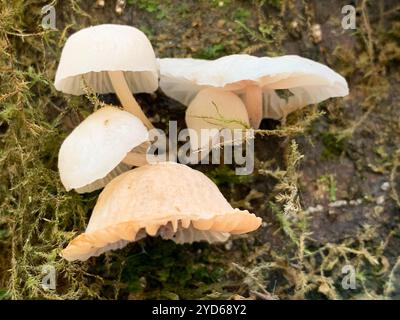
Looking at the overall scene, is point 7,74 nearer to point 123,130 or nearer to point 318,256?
point 123,130

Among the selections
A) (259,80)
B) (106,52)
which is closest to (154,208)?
(106,52)

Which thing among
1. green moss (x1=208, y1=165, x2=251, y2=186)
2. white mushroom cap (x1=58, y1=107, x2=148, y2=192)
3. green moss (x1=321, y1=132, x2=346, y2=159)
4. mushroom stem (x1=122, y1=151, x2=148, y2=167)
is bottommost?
green moss (x1=208, y1=165, x2=251, y2=186)

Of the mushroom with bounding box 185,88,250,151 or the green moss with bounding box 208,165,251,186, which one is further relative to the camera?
the green moss with bounding box 208,165,251,186

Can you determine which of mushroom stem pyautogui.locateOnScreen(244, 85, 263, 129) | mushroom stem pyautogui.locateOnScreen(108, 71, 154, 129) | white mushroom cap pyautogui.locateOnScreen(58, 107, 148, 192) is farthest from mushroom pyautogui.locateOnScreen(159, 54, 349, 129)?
white mushroom cap pyautogui.locateOnScreen(58, 107, 148, 192)

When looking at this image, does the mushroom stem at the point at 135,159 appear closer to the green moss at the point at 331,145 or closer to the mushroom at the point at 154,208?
the mushroom at the point at 154,208

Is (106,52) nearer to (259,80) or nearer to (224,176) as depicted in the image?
(259,80)

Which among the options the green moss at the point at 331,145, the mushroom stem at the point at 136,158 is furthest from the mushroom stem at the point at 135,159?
the green moss at the point at 331,145

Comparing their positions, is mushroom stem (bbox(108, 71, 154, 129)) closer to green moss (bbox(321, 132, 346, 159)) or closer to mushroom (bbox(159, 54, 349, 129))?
mushroom (bbox(159, 54, 349, 129))

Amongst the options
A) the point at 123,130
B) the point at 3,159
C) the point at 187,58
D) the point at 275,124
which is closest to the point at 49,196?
the point at 3,159
